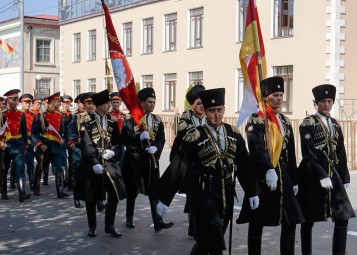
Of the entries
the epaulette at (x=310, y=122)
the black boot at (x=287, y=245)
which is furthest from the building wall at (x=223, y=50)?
the black boot at (x=287, y=245)

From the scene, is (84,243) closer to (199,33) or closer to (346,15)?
(346,15)

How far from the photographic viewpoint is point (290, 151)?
278 inches

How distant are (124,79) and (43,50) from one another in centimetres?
4265

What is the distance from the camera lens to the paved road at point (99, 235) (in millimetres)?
8109

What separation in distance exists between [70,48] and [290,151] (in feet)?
115

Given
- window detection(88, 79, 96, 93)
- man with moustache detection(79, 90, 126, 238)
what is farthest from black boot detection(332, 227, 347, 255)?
window detection(88, 79, 96, 93)

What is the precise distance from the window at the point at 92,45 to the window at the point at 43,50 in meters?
12.9

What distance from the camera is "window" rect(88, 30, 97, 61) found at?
38.4 m

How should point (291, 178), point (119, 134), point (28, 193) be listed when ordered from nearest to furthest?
1. point (291, 178)
2. point (119, 134)
3. point (28, 193)

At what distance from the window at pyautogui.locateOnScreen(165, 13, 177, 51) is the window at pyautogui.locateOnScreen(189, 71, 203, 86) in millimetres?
1941

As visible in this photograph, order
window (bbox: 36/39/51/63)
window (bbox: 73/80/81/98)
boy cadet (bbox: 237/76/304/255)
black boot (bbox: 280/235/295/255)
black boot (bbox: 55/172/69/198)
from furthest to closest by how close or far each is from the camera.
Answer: window (bbox: 36/39/51/63) < window (bbox: 73/80/81/98) < black boot (bbox: 55/172/69/198) < black boot (bbox: 280/235/295/255) < boy cadet (bbox: 237/76/304/255)

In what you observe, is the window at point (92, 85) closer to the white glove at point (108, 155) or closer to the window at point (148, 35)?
the window at point (148, 35)

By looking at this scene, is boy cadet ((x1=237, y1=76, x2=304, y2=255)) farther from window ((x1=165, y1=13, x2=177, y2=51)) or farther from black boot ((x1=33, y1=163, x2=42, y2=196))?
window ((x1=165, y1=13, x2=177, y2=51))

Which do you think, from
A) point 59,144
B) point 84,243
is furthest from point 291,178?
point 59,144
